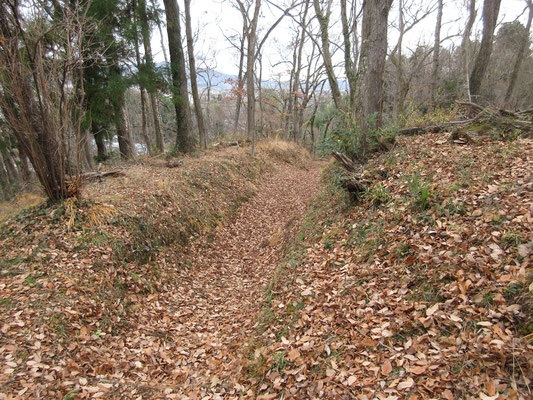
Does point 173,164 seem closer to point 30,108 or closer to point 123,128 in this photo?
point 123,128

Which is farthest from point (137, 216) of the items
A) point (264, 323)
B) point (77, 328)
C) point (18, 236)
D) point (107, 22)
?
point (107, 22)

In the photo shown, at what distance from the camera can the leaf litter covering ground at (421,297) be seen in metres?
2.07

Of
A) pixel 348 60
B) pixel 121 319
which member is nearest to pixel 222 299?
pixel 121 319

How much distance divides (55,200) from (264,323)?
14.0ft

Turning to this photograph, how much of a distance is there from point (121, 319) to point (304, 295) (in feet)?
8.73

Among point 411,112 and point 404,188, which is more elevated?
point 411,112

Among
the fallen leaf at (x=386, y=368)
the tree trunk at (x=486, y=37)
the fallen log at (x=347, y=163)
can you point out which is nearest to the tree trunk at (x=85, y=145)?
the fallen log at (x=347, y=163)

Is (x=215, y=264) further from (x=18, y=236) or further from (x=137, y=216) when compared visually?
(x=18, y=236)

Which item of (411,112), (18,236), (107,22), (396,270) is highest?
(107,22)

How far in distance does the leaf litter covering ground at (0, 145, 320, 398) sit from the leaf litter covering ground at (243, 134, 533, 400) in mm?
873

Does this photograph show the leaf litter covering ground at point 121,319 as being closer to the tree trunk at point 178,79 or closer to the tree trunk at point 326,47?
the tree trunk at point 178,79

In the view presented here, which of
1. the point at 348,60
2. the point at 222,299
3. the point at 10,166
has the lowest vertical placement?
the point at 222,299

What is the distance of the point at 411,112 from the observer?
912cm

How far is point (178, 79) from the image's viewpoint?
30.7ft
